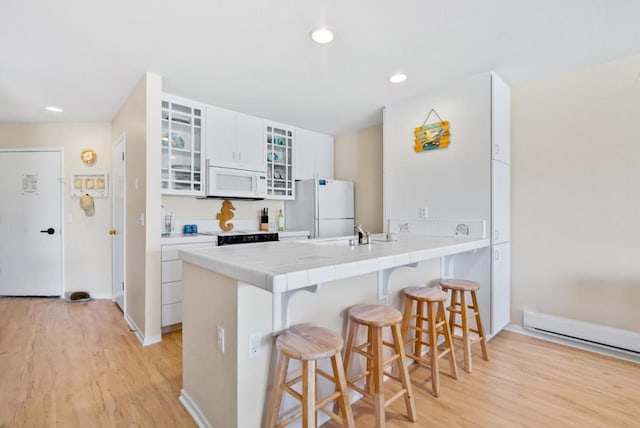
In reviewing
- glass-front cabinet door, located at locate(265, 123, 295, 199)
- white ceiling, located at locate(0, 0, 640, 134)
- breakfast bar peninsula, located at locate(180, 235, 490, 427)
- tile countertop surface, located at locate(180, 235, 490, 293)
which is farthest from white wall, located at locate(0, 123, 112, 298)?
tile countertop surface, located at locate(180, 235, 490, 293)

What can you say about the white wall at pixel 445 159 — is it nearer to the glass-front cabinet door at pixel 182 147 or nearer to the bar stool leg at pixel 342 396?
the bar stool leg at pixel 342 396

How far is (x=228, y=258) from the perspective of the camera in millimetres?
1443

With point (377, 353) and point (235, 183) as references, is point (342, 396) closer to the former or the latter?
point (377, 353)

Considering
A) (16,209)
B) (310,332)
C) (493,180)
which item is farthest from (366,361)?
(16,209)

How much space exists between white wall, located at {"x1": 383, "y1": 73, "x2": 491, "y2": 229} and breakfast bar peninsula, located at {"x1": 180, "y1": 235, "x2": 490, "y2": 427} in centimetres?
111

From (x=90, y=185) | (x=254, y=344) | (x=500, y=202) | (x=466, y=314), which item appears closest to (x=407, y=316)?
(x=466, y=314)

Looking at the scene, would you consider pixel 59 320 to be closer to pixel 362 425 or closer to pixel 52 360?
pixel 52 360

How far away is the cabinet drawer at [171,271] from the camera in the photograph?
2.77m

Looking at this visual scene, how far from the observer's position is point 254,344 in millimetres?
1364

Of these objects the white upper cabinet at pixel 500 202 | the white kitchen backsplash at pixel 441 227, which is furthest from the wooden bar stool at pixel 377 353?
the white upper cabinet at pixel 500 202

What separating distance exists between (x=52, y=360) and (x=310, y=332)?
7.44 feet

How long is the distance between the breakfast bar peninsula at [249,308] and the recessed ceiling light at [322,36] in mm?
1475

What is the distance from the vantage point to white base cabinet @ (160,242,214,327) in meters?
2.77

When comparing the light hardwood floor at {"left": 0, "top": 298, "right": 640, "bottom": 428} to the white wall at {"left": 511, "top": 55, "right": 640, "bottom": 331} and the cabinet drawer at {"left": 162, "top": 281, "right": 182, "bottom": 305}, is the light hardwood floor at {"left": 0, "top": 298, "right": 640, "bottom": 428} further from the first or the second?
the white wall at {"left": 511, "top": 55, "right": 640, "bottom": 331}
